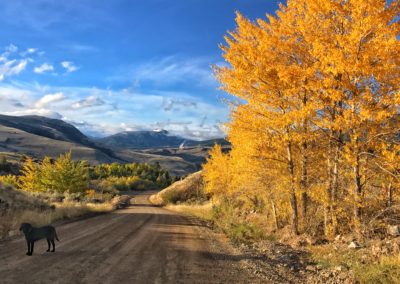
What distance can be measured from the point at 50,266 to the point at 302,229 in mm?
10722

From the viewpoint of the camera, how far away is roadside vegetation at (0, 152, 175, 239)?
20547mm

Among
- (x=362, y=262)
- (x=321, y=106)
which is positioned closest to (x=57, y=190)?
(x=321, y=106)

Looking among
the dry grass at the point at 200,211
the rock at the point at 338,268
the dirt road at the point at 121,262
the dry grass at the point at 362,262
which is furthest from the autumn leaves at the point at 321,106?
the dry grass at the point at 200,211

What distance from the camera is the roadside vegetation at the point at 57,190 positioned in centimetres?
2055

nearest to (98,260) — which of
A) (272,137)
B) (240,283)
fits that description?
(240,283)

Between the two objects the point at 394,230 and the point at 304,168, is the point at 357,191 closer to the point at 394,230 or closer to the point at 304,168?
the point at 394,230

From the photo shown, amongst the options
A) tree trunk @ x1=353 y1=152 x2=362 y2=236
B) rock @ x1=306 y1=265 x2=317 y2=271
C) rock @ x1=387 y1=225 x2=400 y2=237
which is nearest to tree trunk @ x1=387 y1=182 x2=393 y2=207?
rock @ x1=387 y1=225 x2=400 y2=237

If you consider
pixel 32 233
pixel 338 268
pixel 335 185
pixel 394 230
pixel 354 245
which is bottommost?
pixel 338 268

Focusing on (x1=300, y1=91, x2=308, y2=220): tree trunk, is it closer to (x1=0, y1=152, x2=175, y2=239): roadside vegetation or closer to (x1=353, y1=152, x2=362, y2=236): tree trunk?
(x1=353, y1=152, x2=362, y2=236): tree trunk

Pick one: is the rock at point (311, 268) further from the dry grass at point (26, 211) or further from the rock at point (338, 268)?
the dry grass at point (26, 211)

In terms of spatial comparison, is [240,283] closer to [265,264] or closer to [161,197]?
[265,264]

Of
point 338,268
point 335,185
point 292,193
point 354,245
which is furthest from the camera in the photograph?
point 292,193

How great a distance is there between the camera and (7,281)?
26.9 feet

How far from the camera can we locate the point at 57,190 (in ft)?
160
